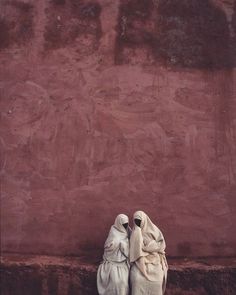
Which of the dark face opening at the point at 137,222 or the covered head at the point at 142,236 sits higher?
the dark face opening at the point at 137,222

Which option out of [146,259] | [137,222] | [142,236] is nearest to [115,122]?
[137,222]

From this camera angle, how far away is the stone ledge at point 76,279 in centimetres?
588

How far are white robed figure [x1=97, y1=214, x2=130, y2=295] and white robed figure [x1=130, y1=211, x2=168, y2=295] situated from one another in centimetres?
10

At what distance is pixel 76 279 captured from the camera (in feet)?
19.3

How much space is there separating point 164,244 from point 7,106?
331cm

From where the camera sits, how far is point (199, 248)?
636 centimetres

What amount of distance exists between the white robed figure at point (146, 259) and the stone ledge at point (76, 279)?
0.39 m

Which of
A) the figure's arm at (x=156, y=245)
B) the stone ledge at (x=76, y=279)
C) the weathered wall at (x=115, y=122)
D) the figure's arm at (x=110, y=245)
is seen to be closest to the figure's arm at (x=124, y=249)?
the figure's arm at (x=110, y=245)

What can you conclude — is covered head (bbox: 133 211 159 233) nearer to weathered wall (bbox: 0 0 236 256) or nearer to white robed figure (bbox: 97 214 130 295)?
white robed figure (bbox: 97 214 130 295)

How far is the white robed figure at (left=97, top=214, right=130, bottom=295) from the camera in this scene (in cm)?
550

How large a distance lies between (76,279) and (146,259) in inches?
41.3

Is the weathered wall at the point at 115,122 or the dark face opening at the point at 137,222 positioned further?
the weathered wall at the point at 115,122

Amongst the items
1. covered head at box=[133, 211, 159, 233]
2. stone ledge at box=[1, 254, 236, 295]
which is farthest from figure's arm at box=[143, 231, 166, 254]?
stone ledge at box=[1, 254, 236, 295]

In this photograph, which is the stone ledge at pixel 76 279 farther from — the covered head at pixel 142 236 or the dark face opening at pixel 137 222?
the dark face opening at pixel 137 222
